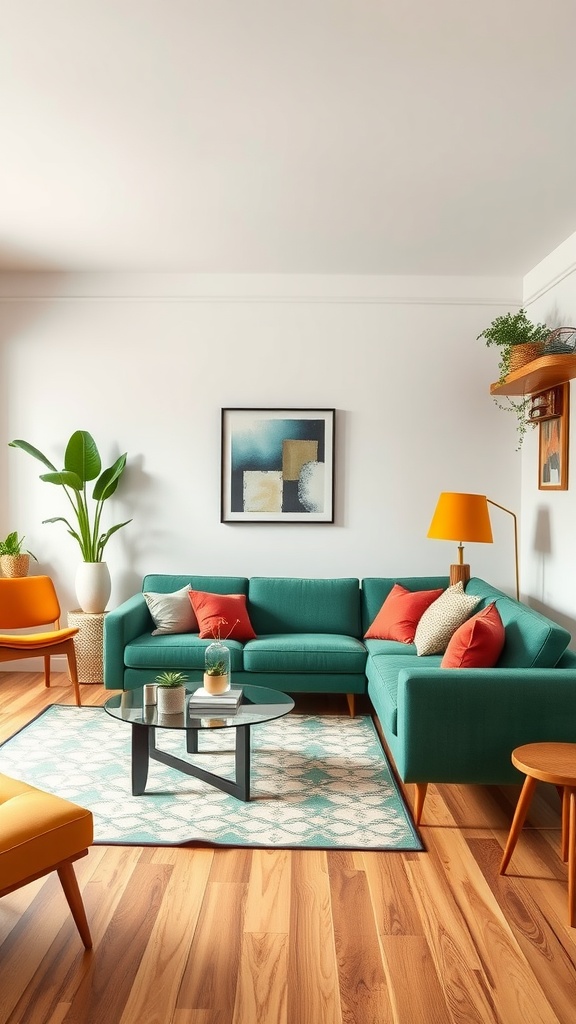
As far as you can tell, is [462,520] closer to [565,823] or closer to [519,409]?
[519,409]

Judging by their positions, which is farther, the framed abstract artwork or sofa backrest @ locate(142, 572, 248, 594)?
the framed abstract artwork

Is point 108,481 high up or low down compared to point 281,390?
down

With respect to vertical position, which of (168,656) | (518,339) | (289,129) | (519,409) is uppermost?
(289,129)

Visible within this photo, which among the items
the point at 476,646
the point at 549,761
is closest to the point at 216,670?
the point at 476,646

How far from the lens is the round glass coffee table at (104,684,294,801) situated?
134 inches

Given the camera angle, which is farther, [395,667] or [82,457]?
[82,457]

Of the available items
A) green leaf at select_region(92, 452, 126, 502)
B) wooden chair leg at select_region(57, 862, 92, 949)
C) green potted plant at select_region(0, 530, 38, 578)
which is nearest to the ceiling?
green leaf at select_region(92, 452, 126, 502)

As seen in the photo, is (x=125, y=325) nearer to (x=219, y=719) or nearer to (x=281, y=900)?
(x=219, y=719)

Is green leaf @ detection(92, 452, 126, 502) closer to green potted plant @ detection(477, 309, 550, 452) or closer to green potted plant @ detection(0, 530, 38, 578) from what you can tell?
green potted plant @ detection(0, 530, 38, 578)

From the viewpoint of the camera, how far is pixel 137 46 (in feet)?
8.87

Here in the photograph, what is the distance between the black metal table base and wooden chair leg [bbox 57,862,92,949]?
1.13 metres

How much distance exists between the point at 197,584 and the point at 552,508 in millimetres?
2358

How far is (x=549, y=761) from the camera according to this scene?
8.89 ft

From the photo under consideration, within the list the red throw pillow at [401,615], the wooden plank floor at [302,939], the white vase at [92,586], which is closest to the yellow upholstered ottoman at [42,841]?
the wooden plank floor at [302,939]
